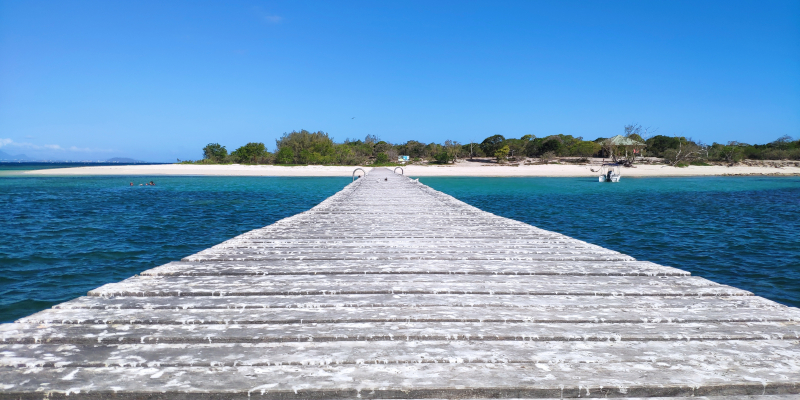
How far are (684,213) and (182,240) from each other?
646 inches

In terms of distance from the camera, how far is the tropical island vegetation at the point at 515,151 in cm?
5488

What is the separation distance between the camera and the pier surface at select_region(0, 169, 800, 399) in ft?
5.74

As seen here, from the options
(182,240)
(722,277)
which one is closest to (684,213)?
(722,277)

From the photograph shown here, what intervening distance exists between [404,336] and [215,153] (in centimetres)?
6093

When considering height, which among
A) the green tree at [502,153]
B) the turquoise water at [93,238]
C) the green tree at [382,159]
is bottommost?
the turquoise water at [93,238]

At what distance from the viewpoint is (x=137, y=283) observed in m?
3.20

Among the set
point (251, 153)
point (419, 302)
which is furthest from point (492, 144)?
point (419, 302)

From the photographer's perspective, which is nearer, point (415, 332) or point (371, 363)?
point (371, 363)

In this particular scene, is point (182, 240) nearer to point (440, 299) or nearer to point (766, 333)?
point (440, 299)

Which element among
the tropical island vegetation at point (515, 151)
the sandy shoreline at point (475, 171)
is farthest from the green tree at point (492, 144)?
the sandy shoreline at point (475, 171)

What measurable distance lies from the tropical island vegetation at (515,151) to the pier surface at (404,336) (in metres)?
49.5

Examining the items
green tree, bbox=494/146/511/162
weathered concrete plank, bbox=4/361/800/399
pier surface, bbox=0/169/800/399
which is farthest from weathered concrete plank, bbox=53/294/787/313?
green tree, bbox=494/146/511/162

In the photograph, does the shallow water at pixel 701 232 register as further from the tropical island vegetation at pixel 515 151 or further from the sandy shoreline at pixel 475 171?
the tropical island vegetation at pixel 515 151

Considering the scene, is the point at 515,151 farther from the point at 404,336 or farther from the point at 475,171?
the point at 404,336
